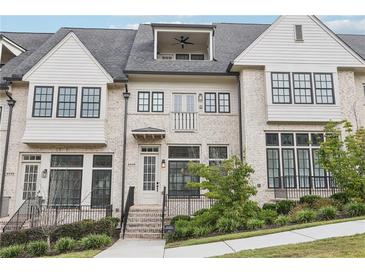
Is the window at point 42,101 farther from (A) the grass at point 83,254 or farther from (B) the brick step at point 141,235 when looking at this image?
(A) the grass at point 83,254

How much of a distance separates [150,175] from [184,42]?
7.42 meters

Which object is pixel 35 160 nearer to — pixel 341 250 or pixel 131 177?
pixel 131 177

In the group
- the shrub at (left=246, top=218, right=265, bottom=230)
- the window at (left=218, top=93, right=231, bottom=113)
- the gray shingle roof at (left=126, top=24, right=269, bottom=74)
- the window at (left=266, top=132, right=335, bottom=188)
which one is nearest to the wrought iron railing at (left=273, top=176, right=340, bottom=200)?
the window at (left=266, top=132, right=335, bottom=188)

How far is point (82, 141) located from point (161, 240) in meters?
→ 5.99

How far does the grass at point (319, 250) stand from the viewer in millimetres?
5496

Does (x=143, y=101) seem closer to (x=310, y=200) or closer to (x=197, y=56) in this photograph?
(x=197, y=56)

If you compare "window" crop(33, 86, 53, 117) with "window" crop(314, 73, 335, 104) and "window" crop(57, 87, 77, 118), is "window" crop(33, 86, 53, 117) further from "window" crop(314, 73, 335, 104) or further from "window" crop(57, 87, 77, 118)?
"window" crop(314, 73, 335, 104)

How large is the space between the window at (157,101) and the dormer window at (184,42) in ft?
7.57

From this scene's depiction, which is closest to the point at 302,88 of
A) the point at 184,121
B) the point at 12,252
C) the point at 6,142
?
the point at 184,121

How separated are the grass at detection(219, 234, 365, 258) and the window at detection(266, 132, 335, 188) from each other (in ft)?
20.9

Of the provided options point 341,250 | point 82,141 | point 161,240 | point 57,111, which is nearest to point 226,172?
point 161,240

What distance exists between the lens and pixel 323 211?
9.62 metres

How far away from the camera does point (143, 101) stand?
14.3 meters

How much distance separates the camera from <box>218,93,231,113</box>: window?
47.5 feet
